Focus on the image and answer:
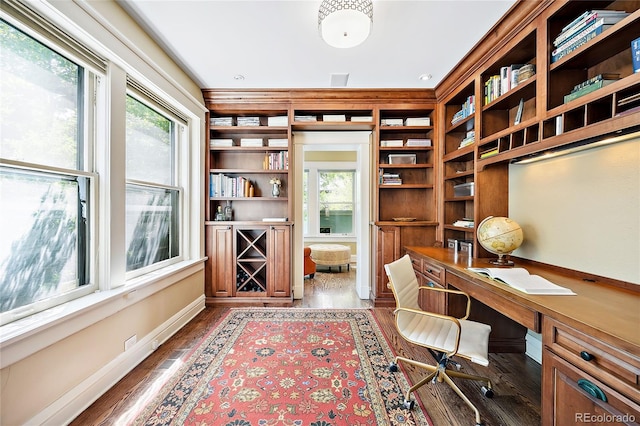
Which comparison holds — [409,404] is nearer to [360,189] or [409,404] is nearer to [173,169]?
[360,189]

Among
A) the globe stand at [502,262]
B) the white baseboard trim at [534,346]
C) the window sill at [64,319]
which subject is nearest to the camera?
the window sill at [64,319]

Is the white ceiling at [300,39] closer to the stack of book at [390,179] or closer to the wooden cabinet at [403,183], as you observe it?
the wooden cabinet at [403,183]

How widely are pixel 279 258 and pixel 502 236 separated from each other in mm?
2453

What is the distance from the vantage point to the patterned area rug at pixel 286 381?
5.13ft

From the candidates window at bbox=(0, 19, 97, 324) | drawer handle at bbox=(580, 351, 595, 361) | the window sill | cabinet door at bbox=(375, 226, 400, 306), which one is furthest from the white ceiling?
drawer handle at bbox=(580, 351, 595, 361)

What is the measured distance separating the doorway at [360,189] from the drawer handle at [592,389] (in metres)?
2.69

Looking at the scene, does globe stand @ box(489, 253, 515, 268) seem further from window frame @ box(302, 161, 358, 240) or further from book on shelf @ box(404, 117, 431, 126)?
window frame @ box(302, 161, 358, 240)

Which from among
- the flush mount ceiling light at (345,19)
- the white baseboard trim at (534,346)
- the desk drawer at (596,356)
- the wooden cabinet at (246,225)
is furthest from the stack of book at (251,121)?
the white baseboard trim at (534,346)

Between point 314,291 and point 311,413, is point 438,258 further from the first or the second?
point 314,291

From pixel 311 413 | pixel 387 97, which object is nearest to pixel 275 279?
pixel 311 413

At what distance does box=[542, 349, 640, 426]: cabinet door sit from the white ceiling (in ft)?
7.77

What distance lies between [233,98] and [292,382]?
10.7 feet

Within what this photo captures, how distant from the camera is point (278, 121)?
3445 millimetres

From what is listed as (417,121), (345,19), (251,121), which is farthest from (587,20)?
(251,121)
